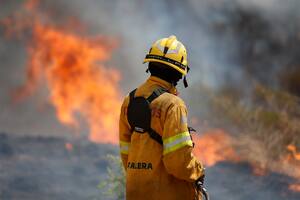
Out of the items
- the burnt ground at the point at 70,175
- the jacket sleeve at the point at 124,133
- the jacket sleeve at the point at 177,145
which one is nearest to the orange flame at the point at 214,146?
the burnt ground at the point at 70,175

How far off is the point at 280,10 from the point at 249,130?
6.26 meters

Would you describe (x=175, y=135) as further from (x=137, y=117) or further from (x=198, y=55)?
(x=198, y=55)

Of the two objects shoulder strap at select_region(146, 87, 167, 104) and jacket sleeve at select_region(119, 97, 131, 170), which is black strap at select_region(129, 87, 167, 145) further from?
jacket sleeve at select_region(119, 97, 131, 170)

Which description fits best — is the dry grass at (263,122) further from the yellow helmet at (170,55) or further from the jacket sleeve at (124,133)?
the yellow helmet at (170,55)

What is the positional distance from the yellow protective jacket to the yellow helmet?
164mm

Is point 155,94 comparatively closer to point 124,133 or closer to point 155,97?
point 155,97

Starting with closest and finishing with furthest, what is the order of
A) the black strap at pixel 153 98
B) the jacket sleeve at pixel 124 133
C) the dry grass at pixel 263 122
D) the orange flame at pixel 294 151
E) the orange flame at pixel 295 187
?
the black strap at pixel 153 98
the jacket sleeve at pixel 124 133
the orange flame at pixel 295 187
the dry grass at pixel 263 122
the orange flame at pixel 294 151

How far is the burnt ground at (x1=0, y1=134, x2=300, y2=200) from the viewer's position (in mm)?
21047

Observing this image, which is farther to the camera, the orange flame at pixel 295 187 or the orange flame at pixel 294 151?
the orange flame at pixel 294 151

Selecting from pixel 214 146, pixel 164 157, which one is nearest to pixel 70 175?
pixel 214 146

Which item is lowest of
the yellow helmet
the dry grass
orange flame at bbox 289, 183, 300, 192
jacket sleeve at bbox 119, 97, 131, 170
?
jacket sleeve at bbox 119, 97, 131, 170

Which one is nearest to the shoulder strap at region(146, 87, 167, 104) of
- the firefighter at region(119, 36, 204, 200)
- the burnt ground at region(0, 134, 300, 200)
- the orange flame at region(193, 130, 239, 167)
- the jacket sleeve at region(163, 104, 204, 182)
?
the firefighter at region(119, 36, 204, 200)

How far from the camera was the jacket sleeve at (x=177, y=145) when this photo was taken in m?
4.38

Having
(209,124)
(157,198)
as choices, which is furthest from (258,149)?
(157,198)
